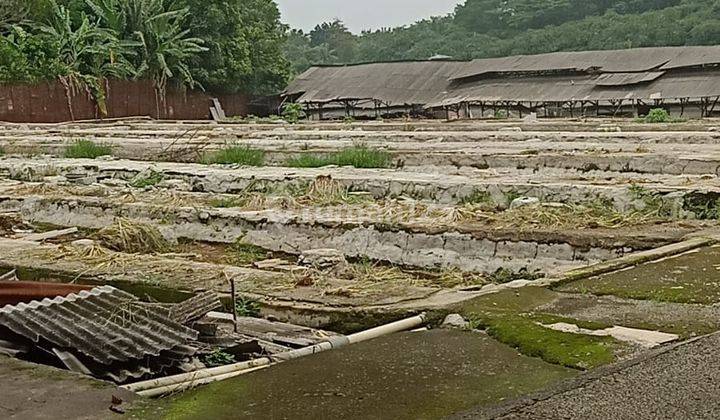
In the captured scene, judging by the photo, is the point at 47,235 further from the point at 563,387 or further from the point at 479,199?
the point at 563,387

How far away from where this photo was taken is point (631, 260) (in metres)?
5.70

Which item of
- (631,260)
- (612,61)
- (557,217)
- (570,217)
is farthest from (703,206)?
(612,61)

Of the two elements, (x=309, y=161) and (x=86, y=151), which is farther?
(x=86, y=151)

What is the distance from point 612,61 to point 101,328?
3015 centimetres

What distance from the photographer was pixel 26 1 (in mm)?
31922

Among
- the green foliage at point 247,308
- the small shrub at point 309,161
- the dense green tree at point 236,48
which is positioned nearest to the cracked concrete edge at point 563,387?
the green foliage at point 247,308

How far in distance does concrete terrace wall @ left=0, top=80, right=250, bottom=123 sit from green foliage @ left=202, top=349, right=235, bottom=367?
26.3 meters

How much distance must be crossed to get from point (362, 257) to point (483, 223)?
98 cm

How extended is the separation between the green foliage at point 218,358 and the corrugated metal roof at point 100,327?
0.08 m

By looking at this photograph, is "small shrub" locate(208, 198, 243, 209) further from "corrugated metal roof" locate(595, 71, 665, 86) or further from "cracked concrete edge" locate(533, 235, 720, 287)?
"corrugated metal roof" locate(595, 71, 665, 86)

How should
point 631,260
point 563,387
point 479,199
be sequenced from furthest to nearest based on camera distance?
1. point 479,199
2. point 631,260
3. point 563,387

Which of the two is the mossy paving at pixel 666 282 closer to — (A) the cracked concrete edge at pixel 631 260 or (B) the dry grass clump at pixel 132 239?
(A) the cracked concrete edge at pixel 631 260

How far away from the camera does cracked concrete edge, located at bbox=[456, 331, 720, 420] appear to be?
9.86 feet

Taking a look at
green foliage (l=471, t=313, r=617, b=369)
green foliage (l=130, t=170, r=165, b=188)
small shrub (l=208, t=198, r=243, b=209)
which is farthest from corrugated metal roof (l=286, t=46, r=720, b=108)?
green foliage (l=471, t=313, r=617, b=369)
